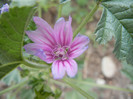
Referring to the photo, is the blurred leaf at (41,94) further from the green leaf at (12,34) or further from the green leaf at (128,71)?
the green leaf at (128,71)

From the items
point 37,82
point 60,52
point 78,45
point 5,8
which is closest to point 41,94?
point 37,82

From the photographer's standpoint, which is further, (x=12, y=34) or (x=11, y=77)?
(x=11, y=77)

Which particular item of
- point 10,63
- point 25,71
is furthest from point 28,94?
point 10,63

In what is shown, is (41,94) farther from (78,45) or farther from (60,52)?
(78,45)

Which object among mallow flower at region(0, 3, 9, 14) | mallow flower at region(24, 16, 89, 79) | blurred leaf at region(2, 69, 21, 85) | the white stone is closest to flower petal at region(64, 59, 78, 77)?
mallow flower at region(24, 16, 89, 79)

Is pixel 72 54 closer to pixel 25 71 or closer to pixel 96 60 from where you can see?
pixel 25 71

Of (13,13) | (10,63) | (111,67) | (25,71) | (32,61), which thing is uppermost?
(13,13)

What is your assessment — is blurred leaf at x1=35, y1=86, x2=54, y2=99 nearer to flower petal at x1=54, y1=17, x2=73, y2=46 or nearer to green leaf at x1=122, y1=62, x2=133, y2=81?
flower petal at x1=54, y1=17, x2=73, y2=46

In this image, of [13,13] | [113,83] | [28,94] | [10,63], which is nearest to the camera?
[13,13]
